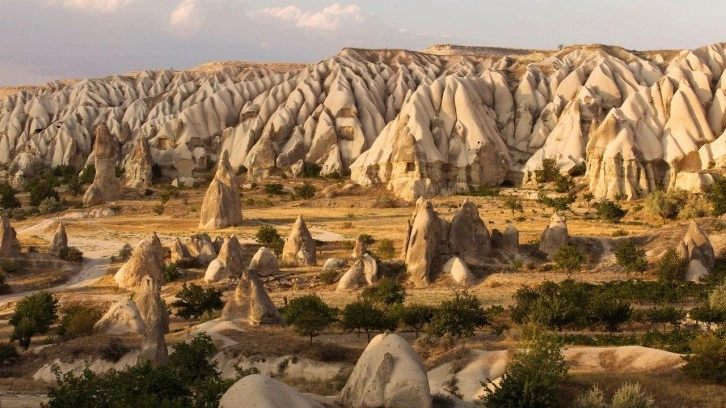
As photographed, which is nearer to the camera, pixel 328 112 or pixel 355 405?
pixel 355 405

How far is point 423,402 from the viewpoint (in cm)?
1199

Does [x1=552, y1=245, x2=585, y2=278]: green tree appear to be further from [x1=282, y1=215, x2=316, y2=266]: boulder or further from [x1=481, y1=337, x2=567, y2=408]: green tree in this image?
[x1=481, y1=337, x2=567, y2=408]: green tree

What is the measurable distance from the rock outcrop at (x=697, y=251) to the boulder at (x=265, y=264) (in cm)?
1543

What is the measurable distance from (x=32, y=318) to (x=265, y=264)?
30.0 ft

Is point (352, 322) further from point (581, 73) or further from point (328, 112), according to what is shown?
point (581, 73)

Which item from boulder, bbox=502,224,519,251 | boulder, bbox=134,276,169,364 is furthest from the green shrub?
boulder, bbox=502,224,519,251

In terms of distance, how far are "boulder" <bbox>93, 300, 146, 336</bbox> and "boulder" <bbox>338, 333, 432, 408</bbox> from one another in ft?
34.2

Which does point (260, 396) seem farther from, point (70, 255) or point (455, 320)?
point (70, 255)

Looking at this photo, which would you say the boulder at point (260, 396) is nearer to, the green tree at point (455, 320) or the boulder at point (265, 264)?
the green tree at point (455, 320)

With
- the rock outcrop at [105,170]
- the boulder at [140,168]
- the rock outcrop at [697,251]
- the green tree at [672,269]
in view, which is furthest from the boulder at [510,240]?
the boulder at [140,168]

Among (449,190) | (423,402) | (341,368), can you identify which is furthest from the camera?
(449,190)

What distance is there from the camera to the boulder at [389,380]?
11961 millimetres

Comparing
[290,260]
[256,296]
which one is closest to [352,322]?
[256,296]

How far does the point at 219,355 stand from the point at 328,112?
5492 cm
